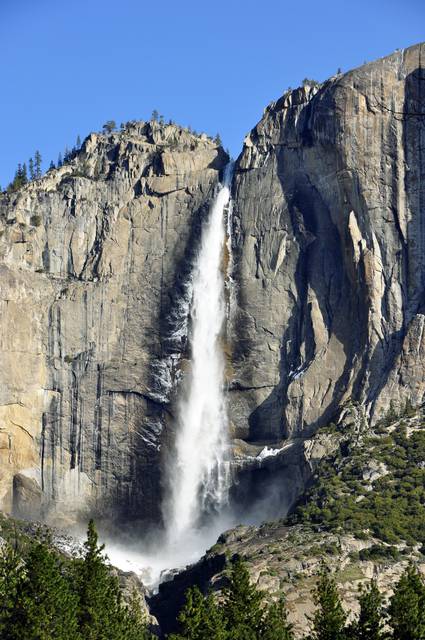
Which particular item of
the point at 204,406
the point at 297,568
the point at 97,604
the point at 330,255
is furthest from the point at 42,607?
the point at 330,255

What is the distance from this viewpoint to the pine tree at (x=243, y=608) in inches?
3706

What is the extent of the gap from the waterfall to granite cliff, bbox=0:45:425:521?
1.12m

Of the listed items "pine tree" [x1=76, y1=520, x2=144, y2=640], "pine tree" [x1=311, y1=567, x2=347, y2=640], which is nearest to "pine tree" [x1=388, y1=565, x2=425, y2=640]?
"pine tree" [x1=311, y1=567, x2=347, y2=640]

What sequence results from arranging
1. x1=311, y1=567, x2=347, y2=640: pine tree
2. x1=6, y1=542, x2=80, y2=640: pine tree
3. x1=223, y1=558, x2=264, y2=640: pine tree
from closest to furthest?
x1=311, y1=567, x2=347, y2=640: pine tree < x1=6, y1=542, x2=80, y2=640: pine tree < x1=223, y1=558, x2=264, y2=640: pine tree

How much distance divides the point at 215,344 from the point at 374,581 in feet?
134

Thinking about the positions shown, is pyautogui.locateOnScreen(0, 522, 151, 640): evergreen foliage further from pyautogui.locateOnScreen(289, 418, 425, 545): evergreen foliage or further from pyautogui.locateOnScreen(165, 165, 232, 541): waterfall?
pyautogui.locateOnScreen(165, 165, 232, 541): waterfall

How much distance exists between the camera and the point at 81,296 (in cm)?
14400

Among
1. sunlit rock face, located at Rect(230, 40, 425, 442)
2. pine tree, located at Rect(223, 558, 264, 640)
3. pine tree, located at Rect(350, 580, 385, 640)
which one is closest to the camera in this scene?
pine tree, located at Rect(350, 580, 385, 640)

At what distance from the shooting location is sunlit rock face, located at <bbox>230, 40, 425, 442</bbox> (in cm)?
13138

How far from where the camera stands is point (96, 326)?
143125 mm

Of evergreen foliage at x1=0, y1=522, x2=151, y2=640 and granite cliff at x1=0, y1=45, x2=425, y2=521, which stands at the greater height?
granite cliff at x1=0, y1=45, x2=425, y2=521

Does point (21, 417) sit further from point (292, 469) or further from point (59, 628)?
point (59, 628)

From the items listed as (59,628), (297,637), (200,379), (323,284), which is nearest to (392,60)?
(323,284)

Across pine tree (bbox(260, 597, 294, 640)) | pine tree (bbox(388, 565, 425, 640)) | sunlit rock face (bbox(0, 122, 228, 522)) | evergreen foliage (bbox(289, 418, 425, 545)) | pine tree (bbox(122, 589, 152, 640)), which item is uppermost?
sunlit rock face (bbox(0, 122, 228, 522))
